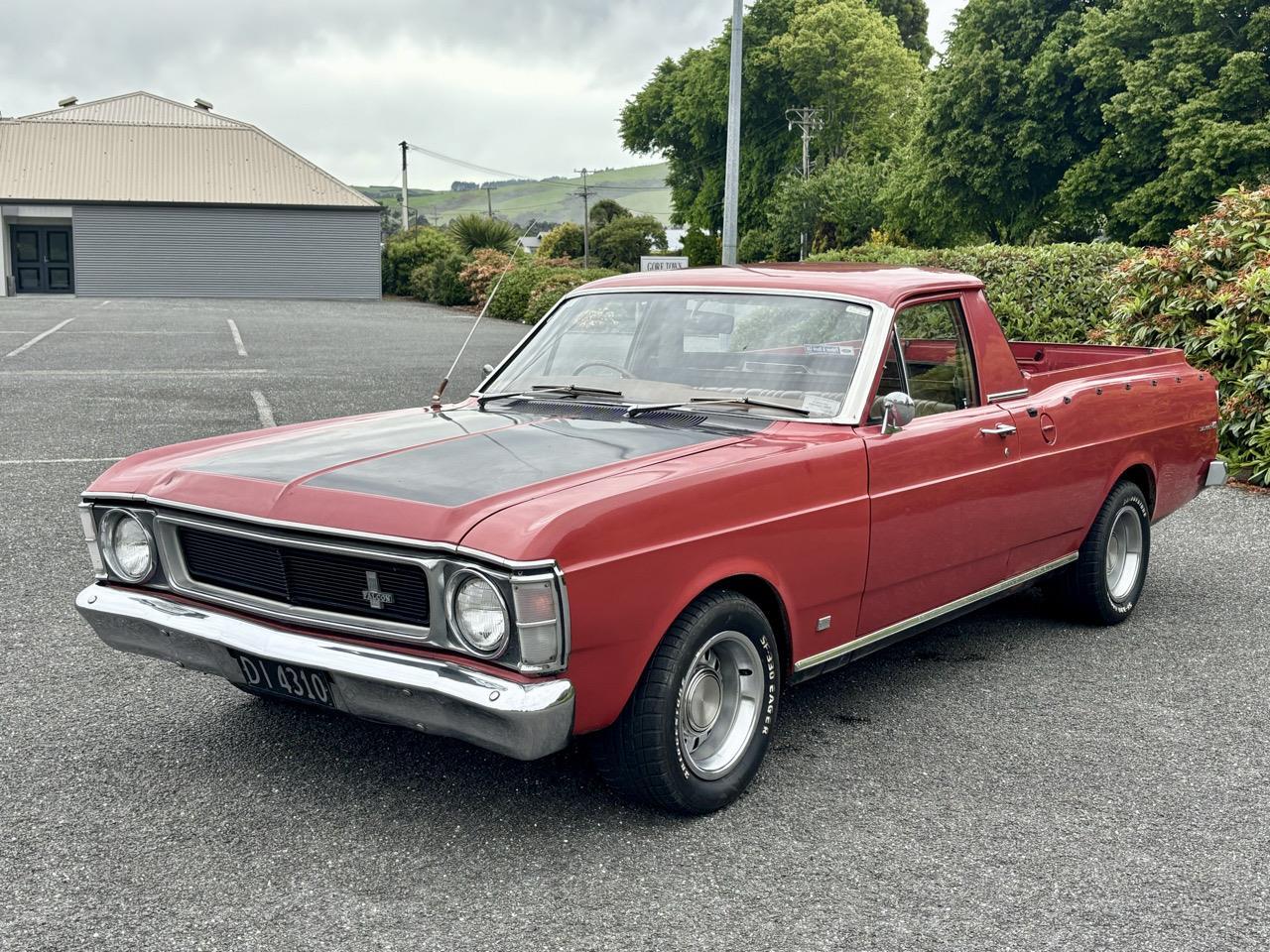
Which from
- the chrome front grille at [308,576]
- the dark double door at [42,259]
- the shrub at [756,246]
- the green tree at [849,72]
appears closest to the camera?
the chrome front grille at [308,576]

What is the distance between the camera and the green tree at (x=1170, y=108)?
1142 inches

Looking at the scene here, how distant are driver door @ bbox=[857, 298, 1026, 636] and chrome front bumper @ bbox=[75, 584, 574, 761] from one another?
153 cm

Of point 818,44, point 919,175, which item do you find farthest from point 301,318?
point 818,44

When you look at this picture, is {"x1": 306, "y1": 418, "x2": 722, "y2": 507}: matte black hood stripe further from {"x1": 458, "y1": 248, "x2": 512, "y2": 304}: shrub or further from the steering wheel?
{"x1": 458, "y1": 248, "x2": 512, "y2": 304}: shrub

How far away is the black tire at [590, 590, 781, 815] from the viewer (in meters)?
3.46

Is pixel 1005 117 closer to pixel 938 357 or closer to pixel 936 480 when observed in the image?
pixel 938 357

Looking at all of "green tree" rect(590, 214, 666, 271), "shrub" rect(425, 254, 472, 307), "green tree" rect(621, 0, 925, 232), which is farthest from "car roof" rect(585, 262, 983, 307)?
"green tree" rect(590, 214, 666, 271)

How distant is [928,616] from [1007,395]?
3.54ft

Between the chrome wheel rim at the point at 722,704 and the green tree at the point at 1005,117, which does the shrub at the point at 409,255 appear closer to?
the green tree at the point at 1005,117

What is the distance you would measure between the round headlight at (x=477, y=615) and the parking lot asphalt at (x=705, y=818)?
63 cm

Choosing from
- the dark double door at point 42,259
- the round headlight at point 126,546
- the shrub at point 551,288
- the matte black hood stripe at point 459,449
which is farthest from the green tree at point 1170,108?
Answer: the dark double door at point 42,259

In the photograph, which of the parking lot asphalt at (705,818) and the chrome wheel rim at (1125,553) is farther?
the chrome wheel rim at (1125,553)

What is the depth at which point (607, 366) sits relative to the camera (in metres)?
4.83

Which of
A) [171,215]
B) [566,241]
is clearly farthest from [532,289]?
[566,241]
